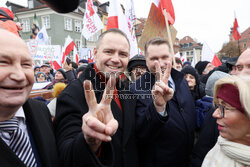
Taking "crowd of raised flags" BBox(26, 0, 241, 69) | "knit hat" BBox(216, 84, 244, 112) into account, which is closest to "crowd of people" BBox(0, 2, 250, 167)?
"knit hat" BBox(216, 84, 244, 112)

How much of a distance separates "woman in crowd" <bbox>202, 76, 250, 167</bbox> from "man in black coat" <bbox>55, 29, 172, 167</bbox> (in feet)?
1.49

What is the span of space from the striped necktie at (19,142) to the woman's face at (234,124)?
1379 millimetres

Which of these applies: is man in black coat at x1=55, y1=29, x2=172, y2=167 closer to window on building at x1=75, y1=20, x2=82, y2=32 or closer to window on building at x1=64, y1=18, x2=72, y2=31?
window on building at x1=64, y1=18, x2=72, y2=31

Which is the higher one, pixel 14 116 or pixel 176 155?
pixel 14 116

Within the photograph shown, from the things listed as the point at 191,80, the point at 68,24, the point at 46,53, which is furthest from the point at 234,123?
the point at 68,24

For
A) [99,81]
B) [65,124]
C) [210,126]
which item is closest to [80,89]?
[99,81]

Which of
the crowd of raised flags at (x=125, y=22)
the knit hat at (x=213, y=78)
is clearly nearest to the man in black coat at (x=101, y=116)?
the knit hat at (x=213, y=78)

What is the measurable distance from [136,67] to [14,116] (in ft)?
10.4

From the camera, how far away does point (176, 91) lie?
215cm

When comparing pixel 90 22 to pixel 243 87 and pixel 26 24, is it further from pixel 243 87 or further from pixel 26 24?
pixel 26 24

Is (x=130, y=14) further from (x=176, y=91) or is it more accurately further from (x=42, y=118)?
(x=42, y=118)

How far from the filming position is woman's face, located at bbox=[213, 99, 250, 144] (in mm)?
1299

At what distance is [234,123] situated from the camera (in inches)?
51.9

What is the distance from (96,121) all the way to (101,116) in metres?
0.11
